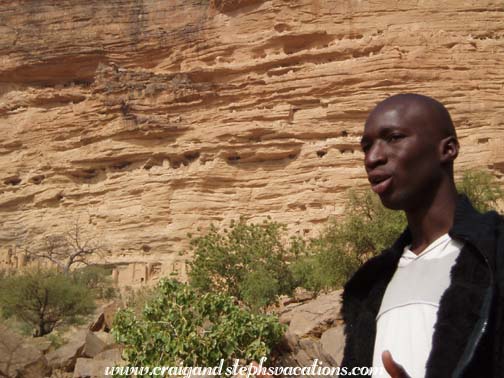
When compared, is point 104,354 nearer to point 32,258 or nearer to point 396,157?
point 396,157

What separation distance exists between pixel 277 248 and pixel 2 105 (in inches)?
641

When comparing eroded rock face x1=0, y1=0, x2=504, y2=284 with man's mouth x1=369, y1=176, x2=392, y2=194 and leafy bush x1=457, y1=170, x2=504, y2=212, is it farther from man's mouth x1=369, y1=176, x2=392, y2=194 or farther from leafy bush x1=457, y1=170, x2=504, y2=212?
man's mouth x1=369, y1=176, x2=392, y2=194

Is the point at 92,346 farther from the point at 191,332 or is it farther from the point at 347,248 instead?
the point at 347,248

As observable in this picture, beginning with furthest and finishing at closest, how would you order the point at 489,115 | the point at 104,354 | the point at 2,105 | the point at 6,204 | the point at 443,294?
the point at 2,105
the point at 6,204
the point at 489,115
the point at 104,354
the point at 443,294

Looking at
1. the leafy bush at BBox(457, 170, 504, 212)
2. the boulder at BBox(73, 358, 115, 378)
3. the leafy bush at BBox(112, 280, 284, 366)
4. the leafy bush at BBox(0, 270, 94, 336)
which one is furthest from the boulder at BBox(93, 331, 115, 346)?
the leafy bush at BBox(457, 170, 504, 212)

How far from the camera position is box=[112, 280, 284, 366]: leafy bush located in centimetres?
746

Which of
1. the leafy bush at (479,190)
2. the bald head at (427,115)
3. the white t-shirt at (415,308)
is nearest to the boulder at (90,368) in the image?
the white t-shirt at (415,308)

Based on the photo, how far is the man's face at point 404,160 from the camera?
1.74m

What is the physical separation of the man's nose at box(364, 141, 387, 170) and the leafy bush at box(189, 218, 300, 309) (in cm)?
1325

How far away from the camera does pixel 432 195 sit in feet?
5.80

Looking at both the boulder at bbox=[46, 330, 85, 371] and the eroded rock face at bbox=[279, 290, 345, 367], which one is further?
the boulder at bbox=[46, 330, 85, 371]

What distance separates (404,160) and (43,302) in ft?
55.8

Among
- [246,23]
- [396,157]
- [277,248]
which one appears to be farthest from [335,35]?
[396,157]

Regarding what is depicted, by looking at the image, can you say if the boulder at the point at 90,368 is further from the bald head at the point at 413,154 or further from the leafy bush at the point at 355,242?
the bald head at the point at 413,154
